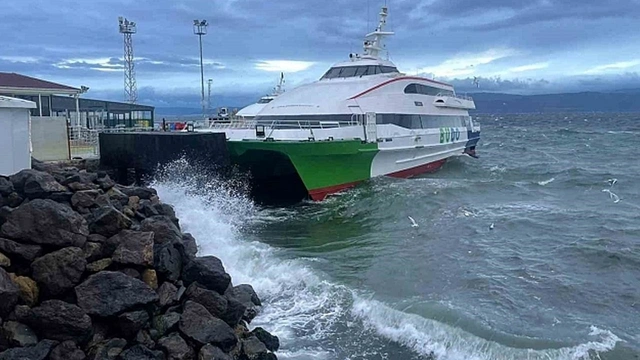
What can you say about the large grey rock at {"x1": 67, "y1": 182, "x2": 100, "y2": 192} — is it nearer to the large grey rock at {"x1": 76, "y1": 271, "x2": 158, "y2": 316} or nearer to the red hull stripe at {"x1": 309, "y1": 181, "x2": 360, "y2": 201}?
the large grey rock at {"x1": 76, "y1": 271, "x2": 158, "y2": 316}

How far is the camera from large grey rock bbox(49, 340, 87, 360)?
625 cm

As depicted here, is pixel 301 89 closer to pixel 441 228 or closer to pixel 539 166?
pixel 441 228

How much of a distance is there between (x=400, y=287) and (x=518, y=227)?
21.7 ft

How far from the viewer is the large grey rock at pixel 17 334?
6.25 metres

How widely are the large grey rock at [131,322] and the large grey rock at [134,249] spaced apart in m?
0.99

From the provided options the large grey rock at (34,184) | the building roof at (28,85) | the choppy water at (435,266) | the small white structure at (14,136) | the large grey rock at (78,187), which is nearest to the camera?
the choppy water at (435,266)

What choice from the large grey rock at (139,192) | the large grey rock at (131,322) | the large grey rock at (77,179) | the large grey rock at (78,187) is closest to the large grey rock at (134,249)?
the large grey rock at (131,322)

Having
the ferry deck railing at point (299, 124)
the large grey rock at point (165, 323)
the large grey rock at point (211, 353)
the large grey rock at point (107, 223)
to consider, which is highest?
the ferry deck railing at point (299, 124)

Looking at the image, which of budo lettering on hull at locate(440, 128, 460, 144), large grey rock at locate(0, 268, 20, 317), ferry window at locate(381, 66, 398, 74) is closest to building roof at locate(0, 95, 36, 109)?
large grey rock at locate(0, 268, 20, 317)

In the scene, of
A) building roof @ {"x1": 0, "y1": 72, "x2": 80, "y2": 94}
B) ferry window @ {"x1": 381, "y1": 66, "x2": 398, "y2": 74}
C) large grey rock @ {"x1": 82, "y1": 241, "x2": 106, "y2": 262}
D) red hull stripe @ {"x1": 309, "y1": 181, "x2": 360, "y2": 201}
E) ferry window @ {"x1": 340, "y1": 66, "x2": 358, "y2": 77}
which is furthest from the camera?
ferry window @ {"x1": 381, "y1": 66, "x2": 398, "y2": 74}

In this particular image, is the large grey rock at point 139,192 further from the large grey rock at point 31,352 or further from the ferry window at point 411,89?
the ferry window at point 411,89

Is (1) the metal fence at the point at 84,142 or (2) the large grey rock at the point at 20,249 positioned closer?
(2) the large grey rock at the point at 20,249

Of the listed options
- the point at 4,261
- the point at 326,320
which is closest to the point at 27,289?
the point at 4,261

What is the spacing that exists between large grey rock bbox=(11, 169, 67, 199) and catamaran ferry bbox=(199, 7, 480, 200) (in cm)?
980
